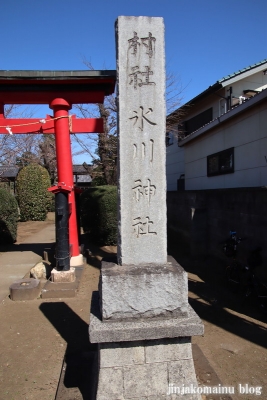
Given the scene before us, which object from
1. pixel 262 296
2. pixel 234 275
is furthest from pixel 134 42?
pixel 234 275

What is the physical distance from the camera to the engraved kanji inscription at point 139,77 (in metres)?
2.90

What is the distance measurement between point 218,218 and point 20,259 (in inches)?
245

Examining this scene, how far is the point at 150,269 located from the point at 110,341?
0.71 metres

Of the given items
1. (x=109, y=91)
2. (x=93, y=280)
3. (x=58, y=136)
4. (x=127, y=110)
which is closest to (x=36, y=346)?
(x=93, y=280)

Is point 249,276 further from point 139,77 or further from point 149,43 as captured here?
point 149,43

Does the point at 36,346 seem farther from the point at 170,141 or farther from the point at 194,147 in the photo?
the point at 170,141

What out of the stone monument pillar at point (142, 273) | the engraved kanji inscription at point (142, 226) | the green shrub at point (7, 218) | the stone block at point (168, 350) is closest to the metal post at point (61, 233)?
the stone monument pillar at point (142, 273)

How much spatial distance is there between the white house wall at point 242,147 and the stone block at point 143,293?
18.6 ft

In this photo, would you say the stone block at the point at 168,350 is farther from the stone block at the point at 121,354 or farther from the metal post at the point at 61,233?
the metal post at the point at 61,233

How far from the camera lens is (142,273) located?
2723 mm

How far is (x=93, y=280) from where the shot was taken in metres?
7.36

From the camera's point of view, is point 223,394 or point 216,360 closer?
point 223,394

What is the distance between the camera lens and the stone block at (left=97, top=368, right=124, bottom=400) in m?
2.67

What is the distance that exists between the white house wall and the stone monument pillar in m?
5.45
